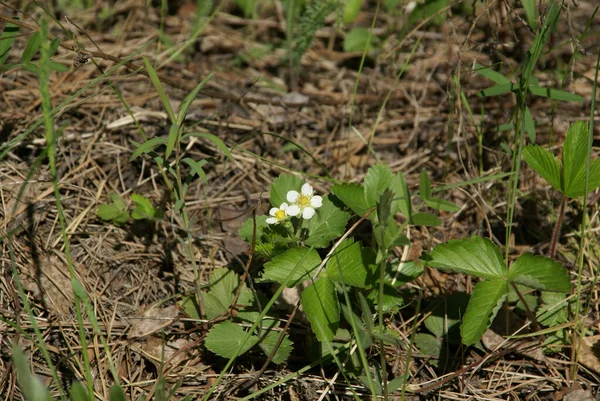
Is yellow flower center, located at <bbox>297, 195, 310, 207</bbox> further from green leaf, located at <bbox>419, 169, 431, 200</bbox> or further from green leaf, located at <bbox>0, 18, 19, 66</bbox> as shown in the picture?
green leaf, located at <bbox>0, 18, 19, 66</bbox>

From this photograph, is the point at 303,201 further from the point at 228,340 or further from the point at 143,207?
the point at 143,207

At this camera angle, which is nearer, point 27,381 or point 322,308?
point 27,381

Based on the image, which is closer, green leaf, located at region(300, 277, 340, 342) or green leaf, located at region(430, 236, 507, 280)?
green leaf, located at region(300, 277, 340, 342)

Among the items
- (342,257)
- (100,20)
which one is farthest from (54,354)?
(100,20)

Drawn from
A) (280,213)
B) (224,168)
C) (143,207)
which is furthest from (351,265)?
(143,207)

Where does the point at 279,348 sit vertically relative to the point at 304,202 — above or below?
below

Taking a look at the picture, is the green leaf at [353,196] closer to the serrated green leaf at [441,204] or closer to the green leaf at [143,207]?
the serrated green leaf at [441,204]

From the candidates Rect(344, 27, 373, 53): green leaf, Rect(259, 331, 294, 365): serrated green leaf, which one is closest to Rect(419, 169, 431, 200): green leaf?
Rect(259, 331, 294, 365): serrated green leaf

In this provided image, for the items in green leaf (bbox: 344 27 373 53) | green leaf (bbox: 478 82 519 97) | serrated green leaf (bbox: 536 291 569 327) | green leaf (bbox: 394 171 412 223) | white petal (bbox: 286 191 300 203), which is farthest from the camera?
green leaf (bbox: 344 27 373 53)
